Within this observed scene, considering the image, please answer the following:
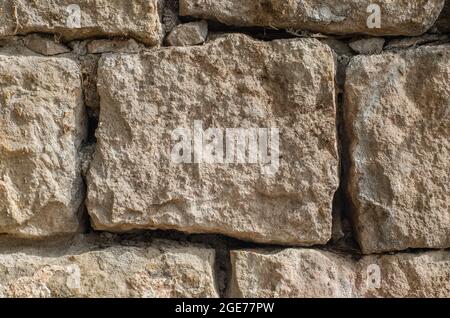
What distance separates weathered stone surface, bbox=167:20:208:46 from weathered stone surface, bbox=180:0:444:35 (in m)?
0.04

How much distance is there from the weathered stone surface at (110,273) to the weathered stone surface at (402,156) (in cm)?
55

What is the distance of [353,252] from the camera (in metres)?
2.02

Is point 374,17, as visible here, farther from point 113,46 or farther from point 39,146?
point 39,146

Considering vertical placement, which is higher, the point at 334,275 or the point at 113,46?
the point at 113,46

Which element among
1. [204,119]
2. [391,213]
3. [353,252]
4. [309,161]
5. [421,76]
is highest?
[421,76]

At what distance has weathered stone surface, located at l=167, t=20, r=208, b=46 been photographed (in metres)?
2.02

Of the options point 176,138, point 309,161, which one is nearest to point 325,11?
point 309,161

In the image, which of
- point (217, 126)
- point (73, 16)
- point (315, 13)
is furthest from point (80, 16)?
point (315, 13)

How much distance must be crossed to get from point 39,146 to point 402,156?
116 cm

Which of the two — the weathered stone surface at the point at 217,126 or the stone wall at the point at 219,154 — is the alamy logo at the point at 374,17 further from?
the weathered stone surface at the point at 217,126

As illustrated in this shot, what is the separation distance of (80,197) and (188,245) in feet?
1.26

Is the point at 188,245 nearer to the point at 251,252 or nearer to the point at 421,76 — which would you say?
the point at 251,252

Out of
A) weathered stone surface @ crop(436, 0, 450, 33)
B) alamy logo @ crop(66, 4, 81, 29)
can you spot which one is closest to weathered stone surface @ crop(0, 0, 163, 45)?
alamy logo @ crop(66, 4, 81, 29)

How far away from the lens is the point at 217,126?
76.8 inches
